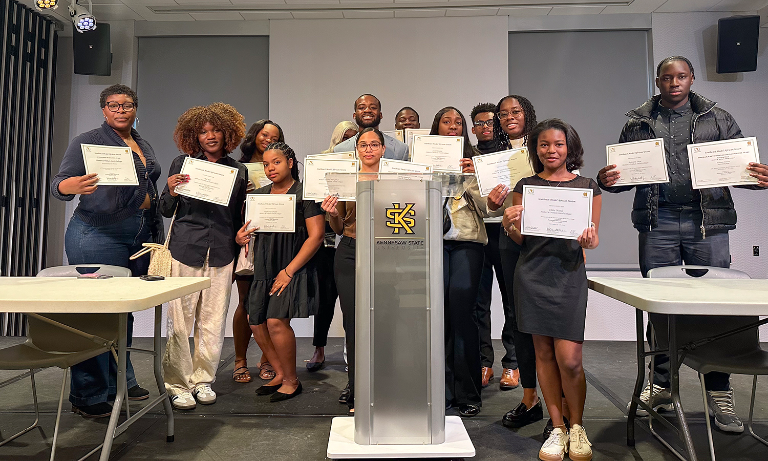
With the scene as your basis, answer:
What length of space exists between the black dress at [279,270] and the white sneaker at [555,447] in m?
1.53

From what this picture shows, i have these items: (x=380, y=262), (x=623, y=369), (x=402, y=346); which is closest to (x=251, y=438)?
(x=402, y=346)

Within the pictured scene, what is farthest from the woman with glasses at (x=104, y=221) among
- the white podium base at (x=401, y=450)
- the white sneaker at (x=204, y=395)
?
the white podium base at (x=401, y=450)

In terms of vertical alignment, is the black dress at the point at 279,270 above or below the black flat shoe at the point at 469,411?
above

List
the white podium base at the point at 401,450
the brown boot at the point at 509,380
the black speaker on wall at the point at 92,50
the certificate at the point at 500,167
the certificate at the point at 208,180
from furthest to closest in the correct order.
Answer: the black speaker on wall at the point at 92,50 < the brown boot at the point at 509,380 < the certificate at the point at 208,180 < the certificate at the point at 500,167 < the white podium base at the point at 401,450

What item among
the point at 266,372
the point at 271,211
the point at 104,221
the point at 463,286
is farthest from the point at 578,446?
the point at 104,221

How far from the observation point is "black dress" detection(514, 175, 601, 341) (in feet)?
7.58

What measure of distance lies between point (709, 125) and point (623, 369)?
2107 mm

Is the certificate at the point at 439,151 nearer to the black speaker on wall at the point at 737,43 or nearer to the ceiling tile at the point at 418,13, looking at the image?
the ceiling tile at the point at 418,13

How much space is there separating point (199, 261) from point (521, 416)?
6.82 ft

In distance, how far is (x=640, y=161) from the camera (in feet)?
9.19

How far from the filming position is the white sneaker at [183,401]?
298 centimetres

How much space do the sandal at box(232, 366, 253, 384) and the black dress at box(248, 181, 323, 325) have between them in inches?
26.8

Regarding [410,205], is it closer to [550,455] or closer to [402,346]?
[402,346]

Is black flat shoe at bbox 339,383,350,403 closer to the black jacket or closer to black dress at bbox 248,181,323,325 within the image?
black dress at bbox 248,181,323,325
